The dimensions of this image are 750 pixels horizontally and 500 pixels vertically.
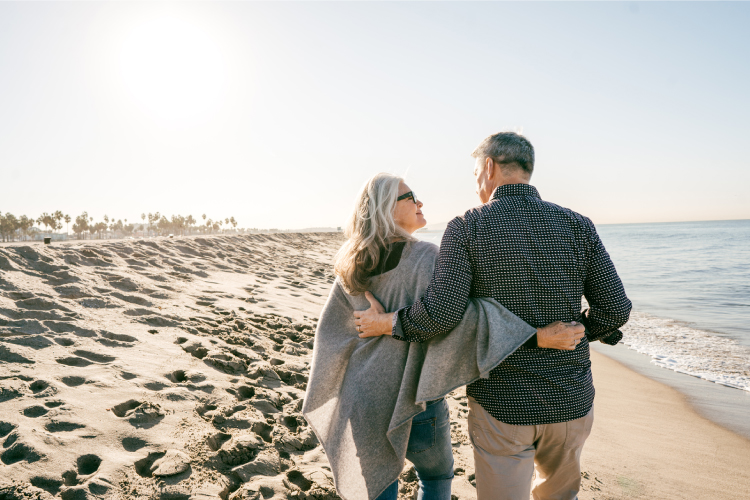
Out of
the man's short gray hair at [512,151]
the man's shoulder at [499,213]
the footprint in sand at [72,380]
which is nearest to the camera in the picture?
the man's shoulder at [499,213]

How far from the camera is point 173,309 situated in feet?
19.0

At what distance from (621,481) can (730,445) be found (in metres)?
1.88

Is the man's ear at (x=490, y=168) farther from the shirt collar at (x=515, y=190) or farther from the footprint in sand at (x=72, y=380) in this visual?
the footprint in sand at (x=72, y=380)

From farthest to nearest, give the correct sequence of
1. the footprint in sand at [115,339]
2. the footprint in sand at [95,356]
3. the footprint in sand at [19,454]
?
the footprint in sand at [115,339] → the footprint in sand at [95,356] → the footprint in sand at [19,454]

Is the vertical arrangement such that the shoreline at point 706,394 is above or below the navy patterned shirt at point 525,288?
below

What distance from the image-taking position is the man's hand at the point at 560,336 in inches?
67.6

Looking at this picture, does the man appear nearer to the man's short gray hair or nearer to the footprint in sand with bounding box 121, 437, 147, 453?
the man's short gray hair

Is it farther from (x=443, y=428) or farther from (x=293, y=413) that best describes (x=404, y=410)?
(x=293, y=413)

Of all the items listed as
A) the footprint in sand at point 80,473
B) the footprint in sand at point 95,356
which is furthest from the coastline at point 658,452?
the footprint in sand at point 95,356

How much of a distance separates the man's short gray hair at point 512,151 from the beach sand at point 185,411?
2.19 m

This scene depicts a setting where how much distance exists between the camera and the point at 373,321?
1911 millimetres

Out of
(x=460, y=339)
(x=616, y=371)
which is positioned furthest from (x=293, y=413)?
(x=616, y=371)

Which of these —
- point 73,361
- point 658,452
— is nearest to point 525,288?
point 658,452

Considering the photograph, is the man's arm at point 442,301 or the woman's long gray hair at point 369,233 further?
the woman's long gray hair at point 369,233
